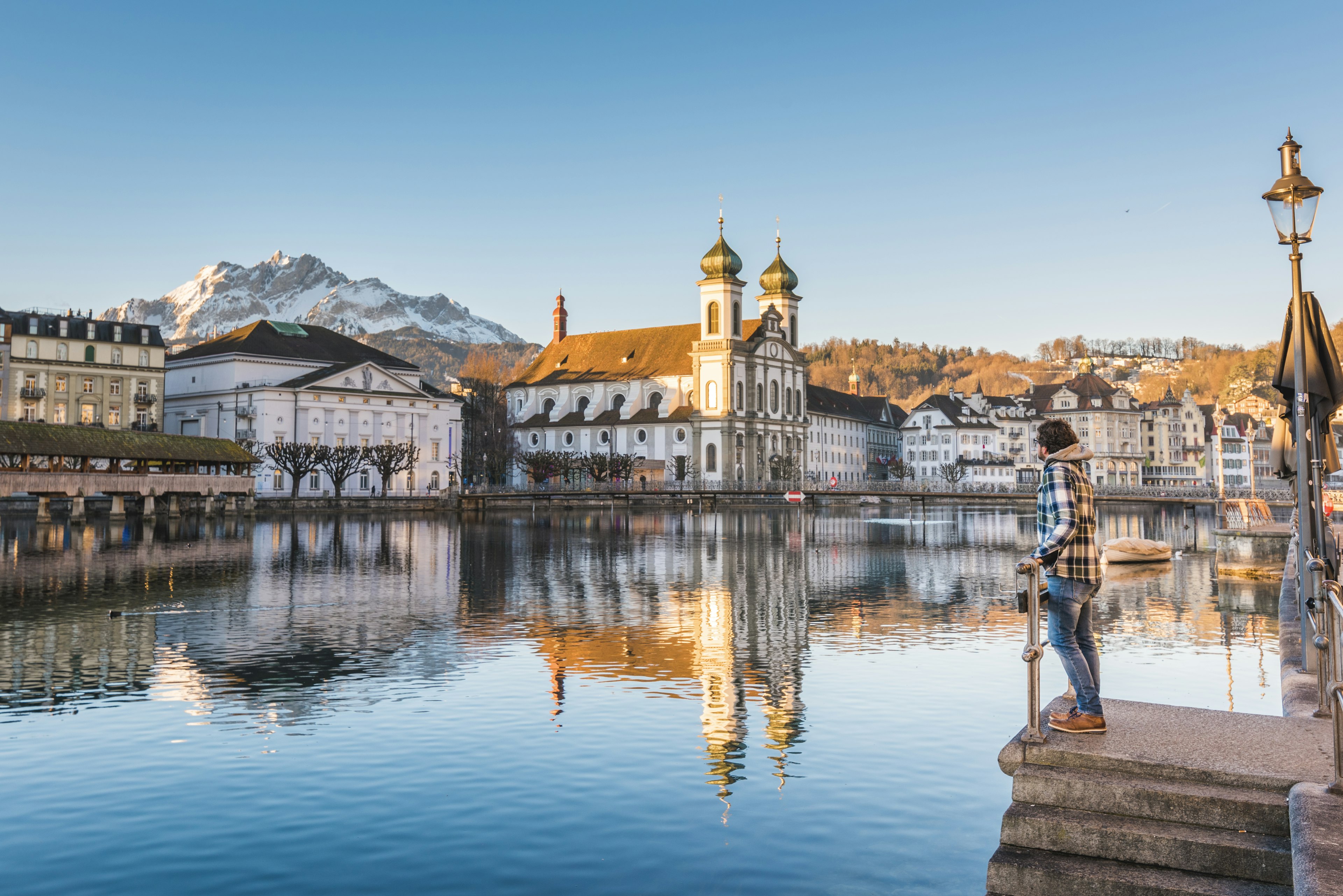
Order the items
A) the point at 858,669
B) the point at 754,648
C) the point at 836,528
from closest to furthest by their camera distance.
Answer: the point at 858,669
the point at 754,648
the point at 836,528

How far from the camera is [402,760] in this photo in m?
12.5

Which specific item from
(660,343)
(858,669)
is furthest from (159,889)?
(660,343)

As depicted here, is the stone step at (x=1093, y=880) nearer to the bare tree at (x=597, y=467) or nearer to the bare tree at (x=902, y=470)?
the bare tree at (x=597, y=467)

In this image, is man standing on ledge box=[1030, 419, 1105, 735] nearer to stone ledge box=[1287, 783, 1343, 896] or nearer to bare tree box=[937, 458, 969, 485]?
stone ledge box=[1287, 783, 1343, 896]

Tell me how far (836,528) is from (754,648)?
4652cm

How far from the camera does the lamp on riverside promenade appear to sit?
10641mm

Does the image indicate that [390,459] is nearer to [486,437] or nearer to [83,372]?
[83,372]

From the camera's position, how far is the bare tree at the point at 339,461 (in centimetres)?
8625

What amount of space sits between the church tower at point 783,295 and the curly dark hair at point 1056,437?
4861 inches

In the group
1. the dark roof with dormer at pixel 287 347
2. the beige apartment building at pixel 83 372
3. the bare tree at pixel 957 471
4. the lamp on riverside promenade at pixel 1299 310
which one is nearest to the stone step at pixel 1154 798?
the lamp on riverside promenade at pixel 1299 310

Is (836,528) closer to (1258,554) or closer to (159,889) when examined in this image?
(1258,554)

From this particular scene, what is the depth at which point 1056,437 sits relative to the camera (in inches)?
335

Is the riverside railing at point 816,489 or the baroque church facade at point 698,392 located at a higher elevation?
the baroque church facade at point 698,392

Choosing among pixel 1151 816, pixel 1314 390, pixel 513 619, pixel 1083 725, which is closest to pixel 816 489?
pixel 513 619
